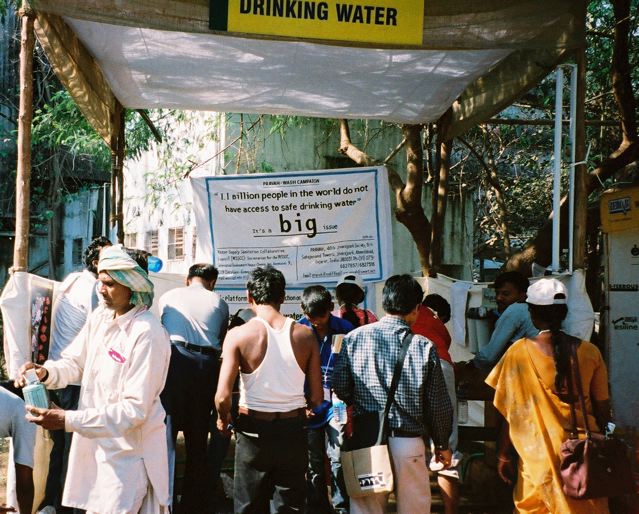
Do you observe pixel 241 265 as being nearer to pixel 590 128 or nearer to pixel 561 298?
pixel 561 298

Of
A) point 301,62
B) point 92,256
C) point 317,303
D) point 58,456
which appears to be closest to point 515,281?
point 317,303

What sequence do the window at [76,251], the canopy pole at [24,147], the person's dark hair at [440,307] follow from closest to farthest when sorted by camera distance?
the canopy pole at [24,147], the person's dark hair at [440,307], the window at [76,251]

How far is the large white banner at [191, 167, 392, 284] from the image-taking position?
22.6 feet

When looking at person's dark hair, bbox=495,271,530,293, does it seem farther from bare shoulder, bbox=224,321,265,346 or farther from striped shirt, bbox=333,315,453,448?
bare shoulder, bbox=224,321,265,346

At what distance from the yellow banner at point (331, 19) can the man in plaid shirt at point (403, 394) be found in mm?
1843

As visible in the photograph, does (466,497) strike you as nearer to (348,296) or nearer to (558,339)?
(348,296)

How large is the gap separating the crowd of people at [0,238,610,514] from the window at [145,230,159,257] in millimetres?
9373

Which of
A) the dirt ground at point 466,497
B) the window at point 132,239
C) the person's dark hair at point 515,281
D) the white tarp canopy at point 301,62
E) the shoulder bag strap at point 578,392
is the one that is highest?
the white tarp canopy at point 301,62

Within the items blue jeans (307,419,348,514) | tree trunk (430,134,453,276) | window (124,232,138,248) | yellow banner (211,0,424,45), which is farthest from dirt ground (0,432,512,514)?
window (124,232,138,248)

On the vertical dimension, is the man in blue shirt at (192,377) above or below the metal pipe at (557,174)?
below

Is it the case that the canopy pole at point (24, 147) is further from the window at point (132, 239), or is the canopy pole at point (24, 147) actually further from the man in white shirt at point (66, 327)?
the window at point (132, 239)

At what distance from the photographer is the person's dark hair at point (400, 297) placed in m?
4.15

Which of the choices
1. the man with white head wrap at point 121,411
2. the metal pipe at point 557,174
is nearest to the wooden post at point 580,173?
the metal pipe at point 557,174

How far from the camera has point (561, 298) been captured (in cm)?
390
